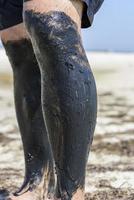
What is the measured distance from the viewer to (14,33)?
9.36ft

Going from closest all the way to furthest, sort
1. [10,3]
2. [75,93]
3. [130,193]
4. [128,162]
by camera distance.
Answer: [75,93]
[10,3]
[130,193]
[128,162]

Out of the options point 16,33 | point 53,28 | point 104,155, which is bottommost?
point 104,155

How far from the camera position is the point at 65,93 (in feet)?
6.91

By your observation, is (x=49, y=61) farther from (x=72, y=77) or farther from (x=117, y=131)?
(x=117, y=131)

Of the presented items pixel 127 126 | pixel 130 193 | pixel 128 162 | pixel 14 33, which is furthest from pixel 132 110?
pixel 14 33

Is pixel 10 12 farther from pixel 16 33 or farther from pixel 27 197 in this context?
pixel 27 197

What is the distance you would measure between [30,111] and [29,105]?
0.09ft

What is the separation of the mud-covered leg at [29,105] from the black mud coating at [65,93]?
672 mm

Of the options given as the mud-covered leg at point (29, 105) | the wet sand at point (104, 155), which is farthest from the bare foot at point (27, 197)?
the wet sand at point (104, 155)

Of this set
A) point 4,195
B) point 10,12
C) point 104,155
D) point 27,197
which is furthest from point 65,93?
point 104,155

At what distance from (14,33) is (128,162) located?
204 centimetres

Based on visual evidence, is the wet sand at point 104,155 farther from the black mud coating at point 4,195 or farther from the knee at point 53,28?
the knee at point 53,28

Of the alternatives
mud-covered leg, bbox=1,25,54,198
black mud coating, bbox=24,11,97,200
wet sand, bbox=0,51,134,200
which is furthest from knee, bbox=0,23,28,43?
wet sand, bbox=0,51,134,200

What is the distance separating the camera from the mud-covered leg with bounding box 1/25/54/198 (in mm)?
2854
